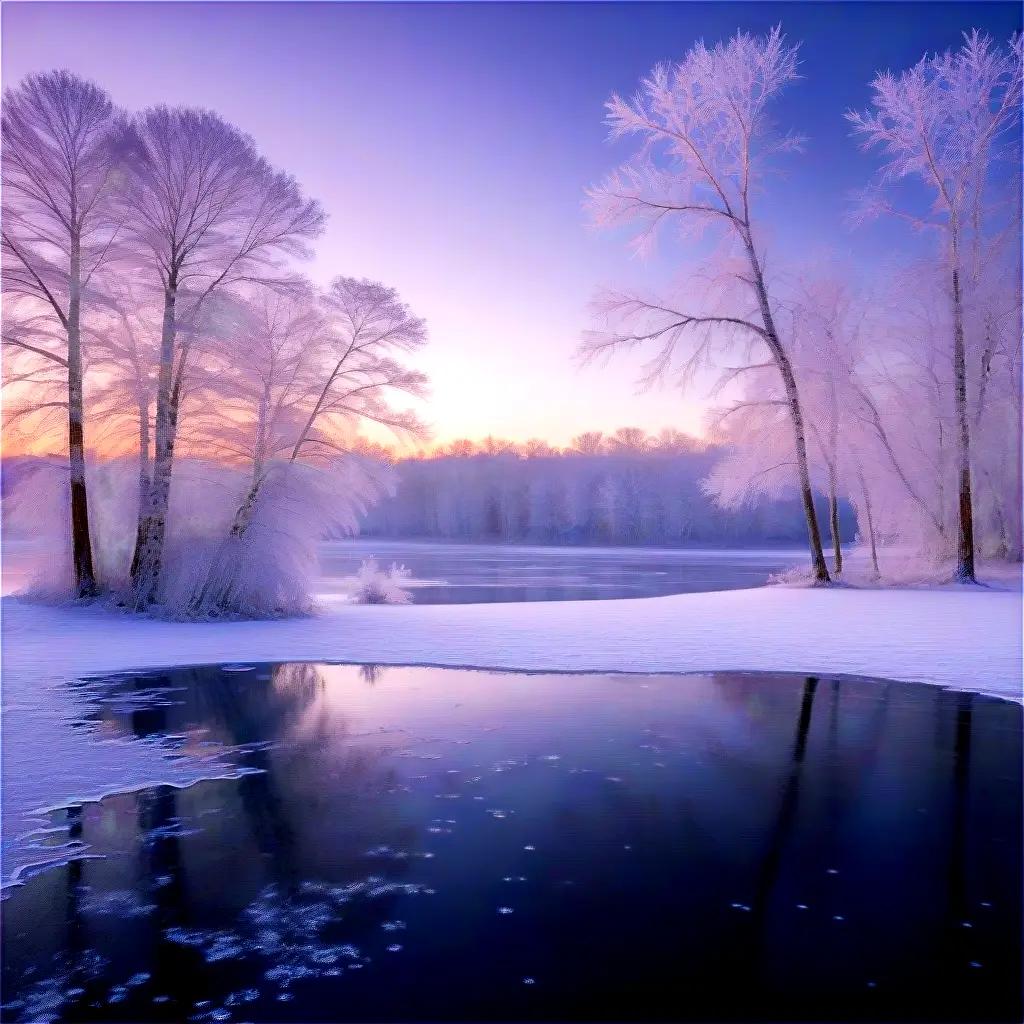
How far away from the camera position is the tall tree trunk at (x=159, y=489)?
15.9m

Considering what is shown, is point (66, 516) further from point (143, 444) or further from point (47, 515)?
point (143, 444)

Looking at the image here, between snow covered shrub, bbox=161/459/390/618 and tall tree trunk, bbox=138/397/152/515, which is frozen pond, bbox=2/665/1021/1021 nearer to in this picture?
snow covered shrub, bbox=161/459/390/618

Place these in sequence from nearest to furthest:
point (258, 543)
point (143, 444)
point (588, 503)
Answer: point (258, 543) → point (143, 444) → point (588, 503)

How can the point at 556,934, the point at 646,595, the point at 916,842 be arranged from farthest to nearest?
the point at 646,595 → the point at 916,842 → the point at 556,934

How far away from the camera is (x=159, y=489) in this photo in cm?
1609

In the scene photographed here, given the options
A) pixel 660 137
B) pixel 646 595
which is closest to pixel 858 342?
pixel 660 137

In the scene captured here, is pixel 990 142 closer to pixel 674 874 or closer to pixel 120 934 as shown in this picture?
pixel 674 874

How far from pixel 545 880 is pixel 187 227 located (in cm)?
1622

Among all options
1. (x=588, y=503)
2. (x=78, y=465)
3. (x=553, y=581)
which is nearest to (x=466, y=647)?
(x=78, y=465)

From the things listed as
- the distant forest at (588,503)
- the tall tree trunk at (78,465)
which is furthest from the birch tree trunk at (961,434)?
the distant forest at (588,503)

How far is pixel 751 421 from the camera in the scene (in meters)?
22.9

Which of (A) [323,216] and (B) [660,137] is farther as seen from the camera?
(B) [660,137]

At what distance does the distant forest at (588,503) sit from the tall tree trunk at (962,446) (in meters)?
48.8

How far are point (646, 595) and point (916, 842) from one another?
58.0 feet
